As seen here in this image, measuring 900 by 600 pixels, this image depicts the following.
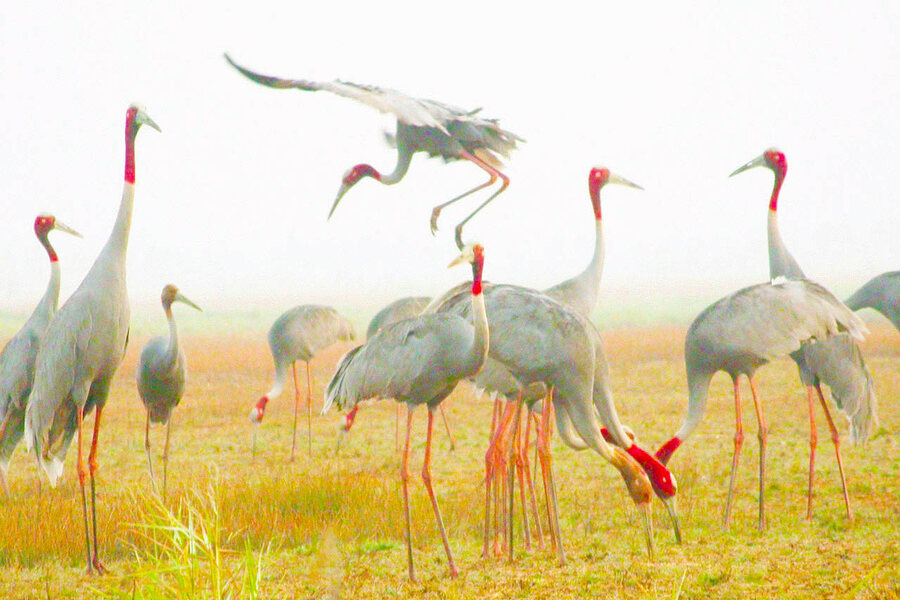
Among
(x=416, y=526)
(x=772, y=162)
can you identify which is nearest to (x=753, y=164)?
(x=772, y=162)

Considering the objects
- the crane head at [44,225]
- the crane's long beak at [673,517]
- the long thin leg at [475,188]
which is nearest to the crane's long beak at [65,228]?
the crane head at [44,225]

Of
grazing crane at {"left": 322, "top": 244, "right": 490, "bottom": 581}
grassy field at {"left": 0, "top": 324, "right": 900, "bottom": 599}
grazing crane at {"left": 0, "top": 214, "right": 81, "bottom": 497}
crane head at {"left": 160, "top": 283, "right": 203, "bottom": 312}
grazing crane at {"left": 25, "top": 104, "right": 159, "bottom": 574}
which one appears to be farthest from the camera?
crane head at {"left": 160, "top": 283, "right": 203, "bottom": 312}

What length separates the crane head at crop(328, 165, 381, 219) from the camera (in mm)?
7098

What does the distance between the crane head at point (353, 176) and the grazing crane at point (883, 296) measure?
11.5 feet

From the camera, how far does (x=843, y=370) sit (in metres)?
6.34

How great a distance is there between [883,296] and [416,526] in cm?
368

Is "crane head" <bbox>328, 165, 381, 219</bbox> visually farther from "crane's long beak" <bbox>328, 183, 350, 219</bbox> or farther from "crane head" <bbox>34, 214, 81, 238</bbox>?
"crane head" <bbox>34, 214, 81, 238</bbox>

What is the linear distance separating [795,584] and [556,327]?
1573 mm

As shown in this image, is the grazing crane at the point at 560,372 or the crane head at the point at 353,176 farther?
the crane head at the point at 353,176

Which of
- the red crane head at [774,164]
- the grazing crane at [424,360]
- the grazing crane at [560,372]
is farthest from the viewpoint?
the red crane head at [774,164]

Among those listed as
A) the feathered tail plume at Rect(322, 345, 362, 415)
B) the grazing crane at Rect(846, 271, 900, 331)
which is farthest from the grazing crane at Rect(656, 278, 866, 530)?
the feathered tail plume at Rect(322, 345, 362, 415)

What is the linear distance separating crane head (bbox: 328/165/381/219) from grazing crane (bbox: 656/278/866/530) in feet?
8.03

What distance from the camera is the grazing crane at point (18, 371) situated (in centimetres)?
606

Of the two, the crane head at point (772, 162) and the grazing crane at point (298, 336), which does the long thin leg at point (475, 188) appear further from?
the grazing crane at point (298, 336)
